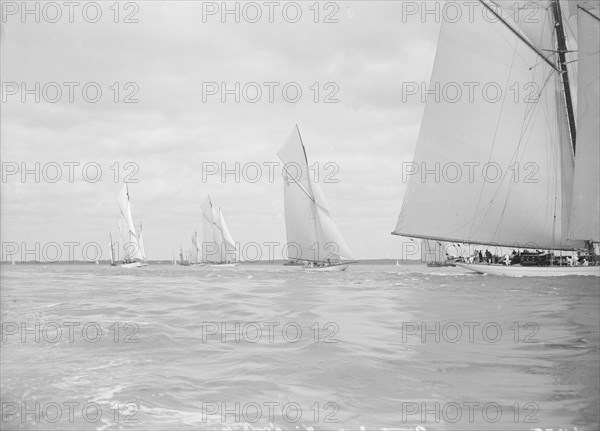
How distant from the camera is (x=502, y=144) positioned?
41.2 metres

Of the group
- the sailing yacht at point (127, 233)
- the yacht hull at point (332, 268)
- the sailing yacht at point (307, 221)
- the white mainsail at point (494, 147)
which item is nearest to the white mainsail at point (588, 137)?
the white mainsail at point (494, 147)

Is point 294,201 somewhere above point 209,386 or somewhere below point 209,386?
above

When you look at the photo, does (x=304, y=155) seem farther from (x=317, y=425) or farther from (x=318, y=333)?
(x=317, y=425)

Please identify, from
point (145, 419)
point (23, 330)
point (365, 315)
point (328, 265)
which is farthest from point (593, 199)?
point (328, 265)

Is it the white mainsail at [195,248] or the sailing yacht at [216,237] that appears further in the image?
the white mainsail at [195,248]

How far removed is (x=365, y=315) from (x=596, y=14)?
28.3 meters

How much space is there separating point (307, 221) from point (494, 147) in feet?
107

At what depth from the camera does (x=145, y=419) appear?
6.74 metres

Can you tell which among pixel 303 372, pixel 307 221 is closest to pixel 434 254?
pixel 307 221

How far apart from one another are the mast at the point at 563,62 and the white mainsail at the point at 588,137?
4.42 meters

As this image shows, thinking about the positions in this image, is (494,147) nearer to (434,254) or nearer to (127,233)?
(434,254)

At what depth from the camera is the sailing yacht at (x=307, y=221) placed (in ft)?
230

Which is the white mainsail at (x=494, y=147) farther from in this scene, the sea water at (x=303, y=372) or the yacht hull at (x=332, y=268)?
the yacht hull at (x=332, y=268)

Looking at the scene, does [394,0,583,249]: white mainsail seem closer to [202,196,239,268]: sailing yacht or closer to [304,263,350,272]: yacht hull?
[304,263,350,272]: yacht hull
